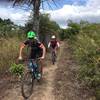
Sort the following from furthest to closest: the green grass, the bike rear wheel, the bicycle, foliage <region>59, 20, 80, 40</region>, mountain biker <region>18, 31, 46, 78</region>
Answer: foliage <region>59, 20, 80, 40</region> < the green grass < mountain biker <region>18, 31, 46, 78</region> < the bicycle < the bike rear wheel

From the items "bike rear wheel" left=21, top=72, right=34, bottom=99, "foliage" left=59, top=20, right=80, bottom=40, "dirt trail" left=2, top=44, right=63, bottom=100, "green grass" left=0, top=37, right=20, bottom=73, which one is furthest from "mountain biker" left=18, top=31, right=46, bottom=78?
"foliage" left=59, top=20, right=80, bottom=40

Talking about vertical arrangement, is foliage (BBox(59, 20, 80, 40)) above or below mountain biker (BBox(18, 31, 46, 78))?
above

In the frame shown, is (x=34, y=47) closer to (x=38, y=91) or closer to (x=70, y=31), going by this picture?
(x=38, y=91)

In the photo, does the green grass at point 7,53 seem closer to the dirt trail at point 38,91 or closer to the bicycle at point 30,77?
the dirt trail at point 38,91

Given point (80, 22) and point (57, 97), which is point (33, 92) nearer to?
point (57, 97)

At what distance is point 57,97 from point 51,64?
967 centimetres

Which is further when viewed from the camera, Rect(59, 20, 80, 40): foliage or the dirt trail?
Rect(59, 20, 80, 40): foliage

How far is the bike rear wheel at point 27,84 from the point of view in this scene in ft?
47.7

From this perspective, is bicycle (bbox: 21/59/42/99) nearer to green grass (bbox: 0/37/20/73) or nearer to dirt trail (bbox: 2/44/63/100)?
dirt trail (bbox: 2/44/63/100)

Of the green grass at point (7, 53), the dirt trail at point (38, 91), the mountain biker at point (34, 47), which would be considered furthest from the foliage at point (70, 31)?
the mountain biker at point (34, 47)

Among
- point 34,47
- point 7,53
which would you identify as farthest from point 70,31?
point 34,47

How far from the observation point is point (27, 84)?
15.0m

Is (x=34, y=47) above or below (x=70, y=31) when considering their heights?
below

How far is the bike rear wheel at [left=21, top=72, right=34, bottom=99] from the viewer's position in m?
14.5
